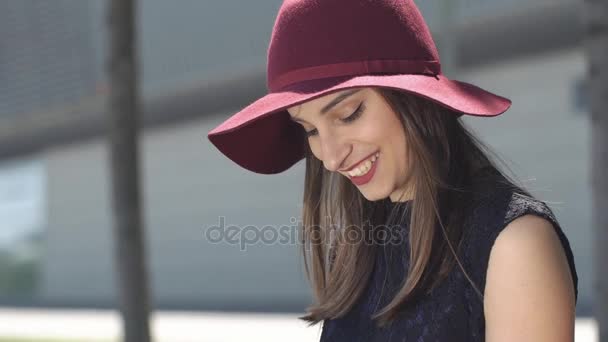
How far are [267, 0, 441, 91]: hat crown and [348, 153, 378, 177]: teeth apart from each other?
184 millimetres

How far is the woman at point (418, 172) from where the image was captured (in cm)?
156

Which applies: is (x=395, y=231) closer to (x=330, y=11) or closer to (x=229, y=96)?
(x=330, y=11)

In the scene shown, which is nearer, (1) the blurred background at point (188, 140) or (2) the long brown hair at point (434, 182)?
(2) the long brown hair at point (434, 182)

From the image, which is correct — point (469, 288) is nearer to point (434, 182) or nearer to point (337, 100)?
point (434, 182)

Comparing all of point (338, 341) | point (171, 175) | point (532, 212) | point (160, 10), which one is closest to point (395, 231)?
point (338, 341)

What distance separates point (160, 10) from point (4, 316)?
302 inches

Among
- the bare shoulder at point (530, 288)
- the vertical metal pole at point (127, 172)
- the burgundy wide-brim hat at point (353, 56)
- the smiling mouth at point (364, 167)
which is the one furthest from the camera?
the vertical metal pole at point (127, 172)

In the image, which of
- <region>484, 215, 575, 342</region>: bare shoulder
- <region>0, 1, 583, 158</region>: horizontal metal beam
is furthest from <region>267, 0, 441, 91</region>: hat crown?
<region>0, 1, 583, 158</region>: horizontal metal beam

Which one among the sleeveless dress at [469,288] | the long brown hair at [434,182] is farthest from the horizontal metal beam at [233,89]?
the sleeveless dress at [469,288]

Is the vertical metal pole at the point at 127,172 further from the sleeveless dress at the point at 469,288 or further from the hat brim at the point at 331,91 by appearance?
the sleeveless dress at the point at 469,288

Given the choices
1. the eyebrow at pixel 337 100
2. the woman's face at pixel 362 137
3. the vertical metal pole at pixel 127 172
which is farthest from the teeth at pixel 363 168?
the vertical metal pole at pixel 127 172

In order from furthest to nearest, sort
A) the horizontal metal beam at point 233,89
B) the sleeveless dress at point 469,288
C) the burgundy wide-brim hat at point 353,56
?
the horizontal metal beam at point 233,89, the burgundy wide-brim hat at point 353,56, the sleeveless dress at point 469,288

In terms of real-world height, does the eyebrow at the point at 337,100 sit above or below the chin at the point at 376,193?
above

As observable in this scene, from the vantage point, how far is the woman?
1.56 meters
